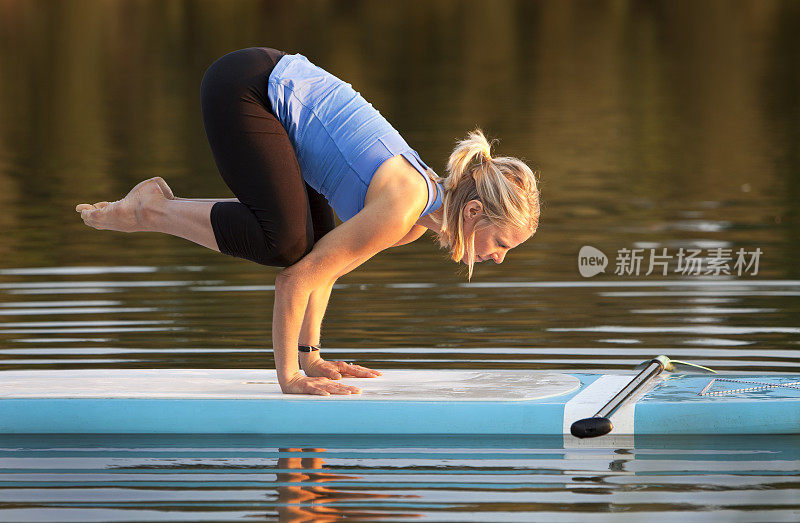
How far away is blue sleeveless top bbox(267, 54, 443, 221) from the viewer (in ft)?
17.0

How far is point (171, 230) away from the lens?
563cm

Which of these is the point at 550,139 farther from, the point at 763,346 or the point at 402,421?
the point at 402,421

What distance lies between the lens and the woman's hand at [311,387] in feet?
17.5

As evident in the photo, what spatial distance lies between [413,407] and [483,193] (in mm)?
840

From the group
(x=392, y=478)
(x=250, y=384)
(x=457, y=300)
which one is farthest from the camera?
(x=457, y=300)

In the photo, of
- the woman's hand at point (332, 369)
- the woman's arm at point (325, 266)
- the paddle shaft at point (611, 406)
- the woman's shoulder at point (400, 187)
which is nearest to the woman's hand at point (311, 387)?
the woman's arm at point (325, 266)

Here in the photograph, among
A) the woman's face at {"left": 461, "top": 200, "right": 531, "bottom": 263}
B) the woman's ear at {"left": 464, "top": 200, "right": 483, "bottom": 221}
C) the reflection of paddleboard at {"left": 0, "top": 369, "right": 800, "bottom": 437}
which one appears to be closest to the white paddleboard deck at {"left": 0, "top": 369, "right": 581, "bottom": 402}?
the reflection of paddleboard at {"left": 0, "top": 369, "right": 800, "bottom": 437}

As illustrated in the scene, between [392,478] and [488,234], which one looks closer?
[392,478]

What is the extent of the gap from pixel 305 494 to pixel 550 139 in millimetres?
14183

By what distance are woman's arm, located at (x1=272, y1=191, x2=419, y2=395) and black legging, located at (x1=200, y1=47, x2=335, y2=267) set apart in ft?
0.39

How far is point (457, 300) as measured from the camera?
808 cm

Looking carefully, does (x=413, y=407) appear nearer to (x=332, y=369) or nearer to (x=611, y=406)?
(x=332, y=369)

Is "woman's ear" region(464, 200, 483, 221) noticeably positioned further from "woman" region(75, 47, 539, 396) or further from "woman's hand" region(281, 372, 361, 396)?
"woman's hand" region(281, 372, 361, 396)

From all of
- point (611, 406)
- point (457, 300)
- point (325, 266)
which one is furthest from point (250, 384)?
point (457, 300)
